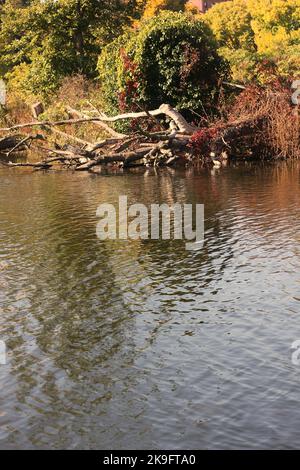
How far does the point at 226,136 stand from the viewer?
2678 centimetres

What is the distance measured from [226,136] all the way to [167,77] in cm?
450

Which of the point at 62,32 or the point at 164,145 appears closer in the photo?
the point at 164,145

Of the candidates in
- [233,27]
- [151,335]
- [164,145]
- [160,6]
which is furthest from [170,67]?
[160,6]

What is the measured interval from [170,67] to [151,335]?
2176 centimetres

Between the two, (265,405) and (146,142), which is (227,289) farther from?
(146,142)

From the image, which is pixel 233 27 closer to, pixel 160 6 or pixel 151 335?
pixel 160 6

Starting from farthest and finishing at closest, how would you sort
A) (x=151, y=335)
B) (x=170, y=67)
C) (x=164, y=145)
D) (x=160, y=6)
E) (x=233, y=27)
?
(x=160, y=6) < (x=233, y=27) < (x=170, y=67) < (x=164, y=145) < (x=151, y=335)

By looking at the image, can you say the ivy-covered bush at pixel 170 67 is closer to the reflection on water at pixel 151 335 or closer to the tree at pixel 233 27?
the reflection on water at pixel 151 335

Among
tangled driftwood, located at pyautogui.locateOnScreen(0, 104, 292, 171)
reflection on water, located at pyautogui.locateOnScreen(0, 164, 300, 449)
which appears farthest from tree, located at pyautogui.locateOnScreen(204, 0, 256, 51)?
reflection on water, located at pyautogui.locateOnScreen(0, 164, 300, 449)

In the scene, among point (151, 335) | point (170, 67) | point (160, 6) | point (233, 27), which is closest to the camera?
point (151, 335)

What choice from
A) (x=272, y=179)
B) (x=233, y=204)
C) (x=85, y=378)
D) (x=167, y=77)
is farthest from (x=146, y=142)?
(x=85, y=378)

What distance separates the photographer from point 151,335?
9.70 meters

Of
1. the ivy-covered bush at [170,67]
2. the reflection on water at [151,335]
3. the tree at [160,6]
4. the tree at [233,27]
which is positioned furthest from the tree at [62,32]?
the tree at [160,6]

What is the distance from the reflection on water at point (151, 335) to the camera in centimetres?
732
